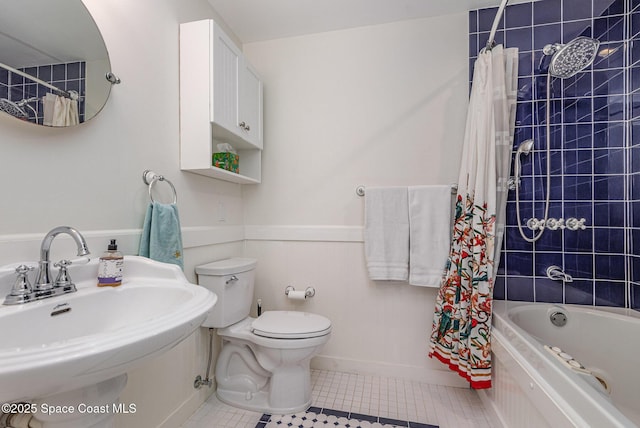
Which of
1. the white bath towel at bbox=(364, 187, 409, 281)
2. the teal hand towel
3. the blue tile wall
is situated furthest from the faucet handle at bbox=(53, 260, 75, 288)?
the white bath towel at bbox=(364, 187, 409, 281)

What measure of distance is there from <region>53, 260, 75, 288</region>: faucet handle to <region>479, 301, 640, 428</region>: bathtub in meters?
1.47

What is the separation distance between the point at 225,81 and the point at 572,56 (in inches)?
68.0

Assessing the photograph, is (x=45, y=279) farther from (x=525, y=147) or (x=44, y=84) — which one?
(x=525, y=147)

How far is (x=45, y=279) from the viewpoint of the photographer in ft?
2.75

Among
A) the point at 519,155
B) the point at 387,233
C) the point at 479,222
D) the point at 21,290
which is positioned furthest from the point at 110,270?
the point at 519,155

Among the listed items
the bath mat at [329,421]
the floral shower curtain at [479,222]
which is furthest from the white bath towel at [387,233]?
the bath mat at [329,421]

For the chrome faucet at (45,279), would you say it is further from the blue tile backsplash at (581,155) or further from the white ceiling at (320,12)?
the blue tile backsplash at (581,155)

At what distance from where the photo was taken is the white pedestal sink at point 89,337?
19.6 inches

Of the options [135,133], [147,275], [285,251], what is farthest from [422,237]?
[135,133]

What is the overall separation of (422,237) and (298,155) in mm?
970

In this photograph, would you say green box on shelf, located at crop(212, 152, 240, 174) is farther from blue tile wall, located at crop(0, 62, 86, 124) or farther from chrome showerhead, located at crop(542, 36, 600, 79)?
chrome showerhead, located at crop(542, 36, 600, 79)

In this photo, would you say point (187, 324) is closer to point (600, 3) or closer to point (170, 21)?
point (170, 21)

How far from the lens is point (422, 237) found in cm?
179

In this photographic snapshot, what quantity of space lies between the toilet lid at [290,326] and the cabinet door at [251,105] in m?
1.06
